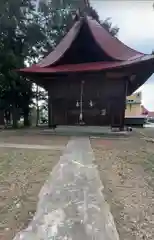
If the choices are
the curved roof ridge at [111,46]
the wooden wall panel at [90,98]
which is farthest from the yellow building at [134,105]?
the wooden wall panel at [90,98]

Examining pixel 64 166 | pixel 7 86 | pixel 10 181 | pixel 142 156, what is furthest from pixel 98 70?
pixel 7 86

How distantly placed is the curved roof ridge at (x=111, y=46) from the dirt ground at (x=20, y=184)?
6022 mm

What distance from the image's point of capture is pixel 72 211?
2.68 m

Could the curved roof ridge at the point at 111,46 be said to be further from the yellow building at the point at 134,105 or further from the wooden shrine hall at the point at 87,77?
the yellow building at the point at 134,105

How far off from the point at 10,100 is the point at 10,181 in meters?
16.2

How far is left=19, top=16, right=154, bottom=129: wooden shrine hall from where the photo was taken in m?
10.6

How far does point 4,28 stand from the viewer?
1805cm

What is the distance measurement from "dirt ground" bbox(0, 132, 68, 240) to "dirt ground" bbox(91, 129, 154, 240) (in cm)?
80

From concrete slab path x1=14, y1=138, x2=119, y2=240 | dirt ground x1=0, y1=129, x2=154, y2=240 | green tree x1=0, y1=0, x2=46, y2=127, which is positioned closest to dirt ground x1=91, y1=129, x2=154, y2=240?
dirt ground x1=0, y1=129, x2=154, y2=240

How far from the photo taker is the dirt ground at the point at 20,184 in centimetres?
254

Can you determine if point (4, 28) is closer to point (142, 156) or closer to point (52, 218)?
point (142, 156)

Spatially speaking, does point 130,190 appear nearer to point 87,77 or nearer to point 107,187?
point 107,187

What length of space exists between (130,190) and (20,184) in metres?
1.34

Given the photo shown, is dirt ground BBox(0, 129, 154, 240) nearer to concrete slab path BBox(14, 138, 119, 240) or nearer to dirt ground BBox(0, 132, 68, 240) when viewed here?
dirt ground BBox(0, 132, 68, 240)
